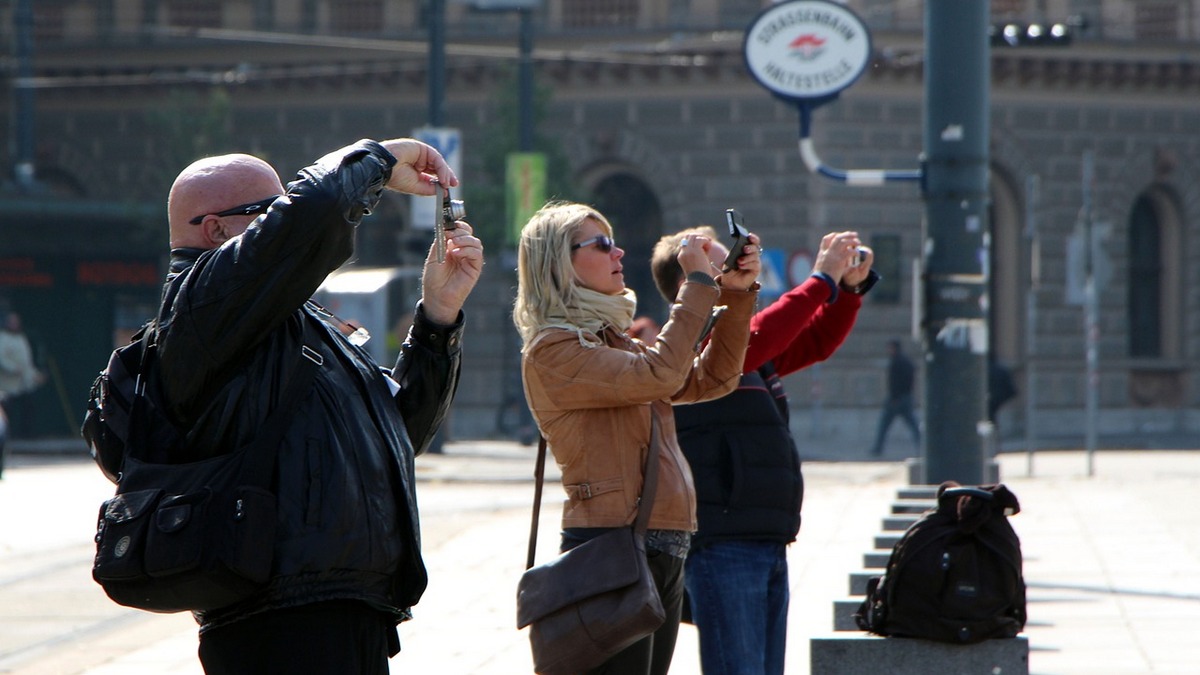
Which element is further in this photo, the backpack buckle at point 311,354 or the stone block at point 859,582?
the stone block at point 859,582

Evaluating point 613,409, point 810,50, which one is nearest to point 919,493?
point 810,50

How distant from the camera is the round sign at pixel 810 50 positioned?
30.9 ft

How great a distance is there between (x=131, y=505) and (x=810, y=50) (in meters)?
7.03

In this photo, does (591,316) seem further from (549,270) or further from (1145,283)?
(1145,283)

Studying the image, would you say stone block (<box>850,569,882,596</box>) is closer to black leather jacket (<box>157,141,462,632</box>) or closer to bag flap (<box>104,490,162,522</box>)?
black leather jacket (<box>157,141,462,632</box>)

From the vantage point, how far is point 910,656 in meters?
5.22

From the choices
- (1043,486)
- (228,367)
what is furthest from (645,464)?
(1043,486)

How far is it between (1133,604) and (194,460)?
260 inches

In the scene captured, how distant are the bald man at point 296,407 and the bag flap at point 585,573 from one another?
2.98 feet

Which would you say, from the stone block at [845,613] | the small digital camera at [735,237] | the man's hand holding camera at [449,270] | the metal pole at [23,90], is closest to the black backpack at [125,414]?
the man's hand holding camera at [449,270]

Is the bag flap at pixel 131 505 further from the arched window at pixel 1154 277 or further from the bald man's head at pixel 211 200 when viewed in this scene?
the arched window at pixel 1154 277

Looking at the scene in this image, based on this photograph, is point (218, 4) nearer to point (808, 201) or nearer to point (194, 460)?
point (808, 201)

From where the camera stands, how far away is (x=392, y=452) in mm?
3154

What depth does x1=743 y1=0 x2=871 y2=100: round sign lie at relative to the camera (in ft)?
30.9
